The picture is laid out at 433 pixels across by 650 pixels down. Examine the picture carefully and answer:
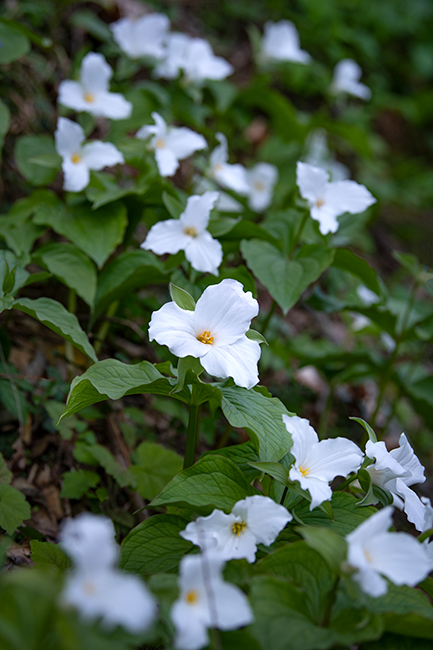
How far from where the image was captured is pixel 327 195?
2033 mm

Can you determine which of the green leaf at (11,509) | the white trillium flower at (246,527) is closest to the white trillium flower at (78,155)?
the green leaf at (11,509)

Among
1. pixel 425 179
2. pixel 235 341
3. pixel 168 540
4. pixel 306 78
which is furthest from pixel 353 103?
pixel 168 540

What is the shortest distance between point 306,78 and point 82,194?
123 inches

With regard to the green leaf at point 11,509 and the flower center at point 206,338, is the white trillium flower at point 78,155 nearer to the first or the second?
the flower center at point 206,338

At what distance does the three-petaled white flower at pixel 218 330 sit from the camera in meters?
1.35

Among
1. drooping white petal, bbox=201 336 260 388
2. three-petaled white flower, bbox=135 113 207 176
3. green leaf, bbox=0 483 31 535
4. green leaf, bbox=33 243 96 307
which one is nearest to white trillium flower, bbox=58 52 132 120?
three-petaled white flower, bbox=135 113 207 176

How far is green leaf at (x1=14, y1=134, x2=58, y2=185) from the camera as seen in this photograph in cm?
232

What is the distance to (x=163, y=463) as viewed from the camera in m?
1.88

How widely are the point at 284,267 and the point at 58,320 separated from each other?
0.95 metres

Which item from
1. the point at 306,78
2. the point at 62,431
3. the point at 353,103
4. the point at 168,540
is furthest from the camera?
the point at 353,103

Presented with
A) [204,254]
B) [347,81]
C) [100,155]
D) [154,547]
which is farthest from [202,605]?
[347,81]

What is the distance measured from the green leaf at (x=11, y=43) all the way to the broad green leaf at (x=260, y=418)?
2031 millimetres

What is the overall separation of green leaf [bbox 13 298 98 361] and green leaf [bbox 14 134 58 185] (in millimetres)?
863

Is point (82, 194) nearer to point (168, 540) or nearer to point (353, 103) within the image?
point (168, 540)
